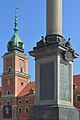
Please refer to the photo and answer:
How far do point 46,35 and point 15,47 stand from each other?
47.9 meters

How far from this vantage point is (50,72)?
1529 centimetres

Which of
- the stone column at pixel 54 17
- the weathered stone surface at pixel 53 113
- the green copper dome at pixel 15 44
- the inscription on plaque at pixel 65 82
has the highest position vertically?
the green copper dome at pixel 15 44

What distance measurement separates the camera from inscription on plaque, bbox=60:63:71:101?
15.1m

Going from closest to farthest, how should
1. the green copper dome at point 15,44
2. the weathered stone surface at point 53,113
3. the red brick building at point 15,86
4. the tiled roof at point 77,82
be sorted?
the weathered stone surface at point 53,113, the tiled roof at point 77,82, the red brick building at point 15,86, the green copper dome at point 15,44

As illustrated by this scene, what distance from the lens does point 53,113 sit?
1429 cm

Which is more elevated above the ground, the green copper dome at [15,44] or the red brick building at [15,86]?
the green copper dome at [15,44]

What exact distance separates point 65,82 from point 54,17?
331 centimetres

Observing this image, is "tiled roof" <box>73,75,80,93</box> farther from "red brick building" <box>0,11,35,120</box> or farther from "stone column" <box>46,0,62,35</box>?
"stone column" <box>46,0,62,35</box>

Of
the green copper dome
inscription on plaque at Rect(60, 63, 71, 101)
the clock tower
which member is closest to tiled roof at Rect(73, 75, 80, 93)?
the clock tower

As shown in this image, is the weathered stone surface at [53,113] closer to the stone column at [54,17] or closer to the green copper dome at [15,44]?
the stone column at [54,17]

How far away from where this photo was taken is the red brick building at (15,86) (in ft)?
192

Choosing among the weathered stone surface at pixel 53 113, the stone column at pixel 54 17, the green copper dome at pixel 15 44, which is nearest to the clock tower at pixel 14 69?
the green copper dome at pixel 15 44

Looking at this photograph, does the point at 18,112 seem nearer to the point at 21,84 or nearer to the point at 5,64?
the point at 21,84

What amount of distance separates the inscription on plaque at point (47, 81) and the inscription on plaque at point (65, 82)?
44cm
